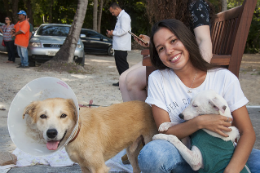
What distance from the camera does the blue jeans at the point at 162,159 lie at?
1.95 meters

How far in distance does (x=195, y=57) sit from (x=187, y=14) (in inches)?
26.0

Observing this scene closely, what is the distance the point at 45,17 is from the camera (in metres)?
33.2

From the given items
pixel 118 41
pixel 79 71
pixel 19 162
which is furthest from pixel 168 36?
pixel 79 71

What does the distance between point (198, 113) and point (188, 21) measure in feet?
3.44

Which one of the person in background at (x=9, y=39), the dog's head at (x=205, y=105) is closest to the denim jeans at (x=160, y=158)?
the dog's head at (x=205, y=105)

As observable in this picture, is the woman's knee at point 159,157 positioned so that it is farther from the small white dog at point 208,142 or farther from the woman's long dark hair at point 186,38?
the woman's long dark hair at point 186,38

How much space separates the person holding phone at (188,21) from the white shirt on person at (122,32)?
451 centimetres

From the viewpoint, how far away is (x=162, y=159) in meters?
1.94

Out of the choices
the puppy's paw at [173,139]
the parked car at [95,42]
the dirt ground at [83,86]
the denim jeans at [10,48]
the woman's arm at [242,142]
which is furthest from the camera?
the parked car at [95,42]

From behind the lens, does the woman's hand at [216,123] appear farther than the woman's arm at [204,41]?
No

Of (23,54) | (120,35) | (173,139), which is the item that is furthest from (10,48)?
(173,139)

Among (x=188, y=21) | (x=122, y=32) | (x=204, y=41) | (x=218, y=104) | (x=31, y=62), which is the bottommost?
(x=31, y=62)

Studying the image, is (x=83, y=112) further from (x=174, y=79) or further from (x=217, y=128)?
(x=217, y=128)

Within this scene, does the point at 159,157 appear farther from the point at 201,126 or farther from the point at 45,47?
the point at 45,47
